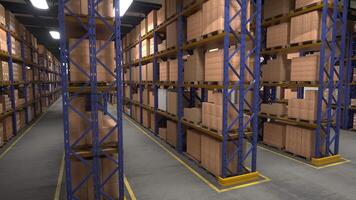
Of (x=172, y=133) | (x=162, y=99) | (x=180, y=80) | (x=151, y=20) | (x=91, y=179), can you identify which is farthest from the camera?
(x=151, y=20)

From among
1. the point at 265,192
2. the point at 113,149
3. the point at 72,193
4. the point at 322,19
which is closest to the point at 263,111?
the point at 322,19

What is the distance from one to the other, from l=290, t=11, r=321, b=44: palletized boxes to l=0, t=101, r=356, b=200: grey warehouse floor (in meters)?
3.61

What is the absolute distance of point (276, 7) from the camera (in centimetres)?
810

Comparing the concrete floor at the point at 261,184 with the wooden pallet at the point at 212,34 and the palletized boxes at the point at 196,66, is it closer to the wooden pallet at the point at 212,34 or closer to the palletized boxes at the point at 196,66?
the palletized boxes at the point at 196,66

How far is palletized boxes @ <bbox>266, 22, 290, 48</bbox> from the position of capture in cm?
788

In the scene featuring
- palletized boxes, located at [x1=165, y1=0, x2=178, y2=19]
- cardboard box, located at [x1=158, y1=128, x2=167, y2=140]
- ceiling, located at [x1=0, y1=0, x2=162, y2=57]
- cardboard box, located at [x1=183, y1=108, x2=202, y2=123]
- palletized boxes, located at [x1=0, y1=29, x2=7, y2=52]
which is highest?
ceiling, located at [x1=0, y1=0, x2=162, y2=57]

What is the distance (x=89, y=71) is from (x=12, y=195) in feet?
10.4

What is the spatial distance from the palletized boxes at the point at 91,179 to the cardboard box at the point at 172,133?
3.86m

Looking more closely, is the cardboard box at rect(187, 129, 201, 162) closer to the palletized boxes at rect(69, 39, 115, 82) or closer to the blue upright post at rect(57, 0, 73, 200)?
the palletized boxes at rect(69, 39, 115, 82)

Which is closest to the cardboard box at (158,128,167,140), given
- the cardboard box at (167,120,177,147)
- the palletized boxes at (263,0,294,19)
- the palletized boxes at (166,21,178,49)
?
the cardboard box at (167,120,177,147)

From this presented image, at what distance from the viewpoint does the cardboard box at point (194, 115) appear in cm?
682

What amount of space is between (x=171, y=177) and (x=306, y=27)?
5.66 m

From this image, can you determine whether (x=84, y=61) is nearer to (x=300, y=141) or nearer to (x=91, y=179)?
(x=91, y=179)

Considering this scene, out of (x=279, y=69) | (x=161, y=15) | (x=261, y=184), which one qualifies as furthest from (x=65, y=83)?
(x=279, y=69)
